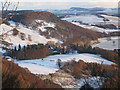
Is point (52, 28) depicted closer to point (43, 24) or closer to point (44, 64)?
point (43, 24)

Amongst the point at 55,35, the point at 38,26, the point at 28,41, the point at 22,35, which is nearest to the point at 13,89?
the point at 28,41

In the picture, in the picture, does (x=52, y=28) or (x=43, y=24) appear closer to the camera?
(x=52, y=28)

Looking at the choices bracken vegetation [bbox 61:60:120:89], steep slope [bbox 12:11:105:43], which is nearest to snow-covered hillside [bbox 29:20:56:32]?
steep slope [bbox 12:11:105:43]

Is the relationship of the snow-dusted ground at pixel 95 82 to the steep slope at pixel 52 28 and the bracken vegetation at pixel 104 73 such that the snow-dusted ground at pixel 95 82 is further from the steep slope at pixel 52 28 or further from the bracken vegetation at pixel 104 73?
the steep slope at pixel 52 28

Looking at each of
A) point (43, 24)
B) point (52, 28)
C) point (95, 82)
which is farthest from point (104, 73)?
point (43, 24)

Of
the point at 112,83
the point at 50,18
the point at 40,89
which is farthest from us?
the point at 50,18

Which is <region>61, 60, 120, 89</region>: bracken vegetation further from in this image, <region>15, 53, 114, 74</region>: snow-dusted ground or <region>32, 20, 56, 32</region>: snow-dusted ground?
<region>32, 20, 56, 32</region>: snow-dusted ground

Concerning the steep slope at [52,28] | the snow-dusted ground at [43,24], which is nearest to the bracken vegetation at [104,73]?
the steep slope at [52,28]

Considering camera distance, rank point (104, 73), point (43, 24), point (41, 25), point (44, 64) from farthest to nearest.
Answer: point (43, 24), point (41, 25), point (44, 64), point (104, 73)

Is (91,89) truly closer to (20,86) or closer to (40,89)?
(40,89)
